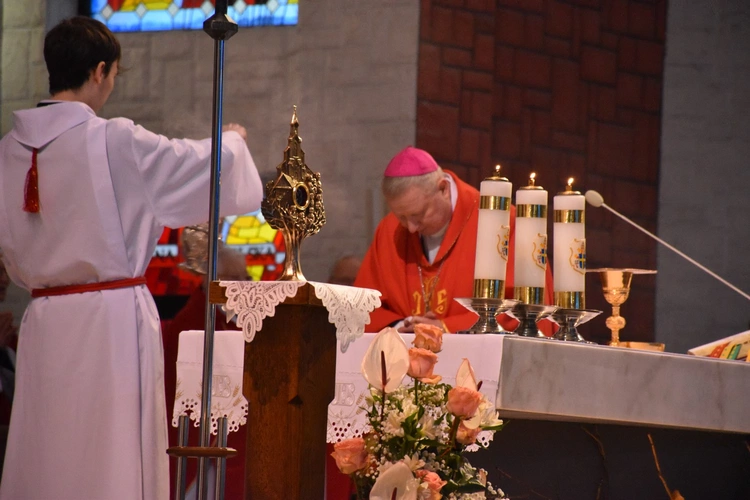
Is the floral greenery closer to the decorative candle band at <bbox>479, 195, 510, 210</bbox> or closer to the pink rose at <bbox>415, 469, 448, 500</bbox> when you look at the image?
the pink rose at <bbox>415, 469, 448, 500</bbox>

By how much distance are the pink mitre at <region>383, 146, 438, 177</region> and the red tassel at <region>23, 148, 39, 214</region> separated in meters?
1.73

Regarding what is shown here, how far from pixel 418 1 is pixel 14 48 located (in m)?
2.73

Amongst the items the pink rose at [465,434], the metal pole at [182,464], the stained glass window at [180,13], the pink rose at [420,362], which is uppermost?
the stained glass window at [180,13]

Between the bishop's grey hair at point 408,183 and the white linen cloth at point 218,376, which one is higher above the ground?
the bishop's grey hair at point 408,183

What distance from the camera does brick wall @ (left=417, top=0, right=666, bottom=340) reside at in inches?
253

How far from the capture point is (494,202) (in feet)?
10.1

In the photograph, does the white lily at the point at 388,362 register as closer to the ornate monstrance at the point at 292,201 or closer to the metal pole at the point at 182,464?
the ornate monstrance at the point at 292,201

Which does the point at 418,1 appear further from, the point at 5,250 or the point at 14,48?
the point at 5,250

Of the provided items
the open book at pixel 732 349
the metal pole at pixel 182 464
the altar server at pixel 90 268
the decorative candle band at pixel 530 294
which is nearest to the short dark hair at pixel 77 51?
the altar server at pixel 90 268

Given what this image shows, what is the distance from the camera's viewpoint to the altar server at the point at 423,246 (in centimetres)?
458

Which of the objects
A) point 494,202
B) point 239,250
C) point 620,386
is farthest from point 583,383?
point 239,250

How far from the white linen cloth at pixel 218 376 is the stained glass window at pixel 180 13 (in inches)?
152

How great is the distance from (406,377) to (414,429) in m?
0.79

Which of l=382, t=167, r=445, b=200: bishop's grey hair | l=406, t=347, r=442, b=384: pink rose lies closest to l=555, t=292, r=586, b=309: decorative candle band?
l=406, t=347, r=442, b=384: pink rose
